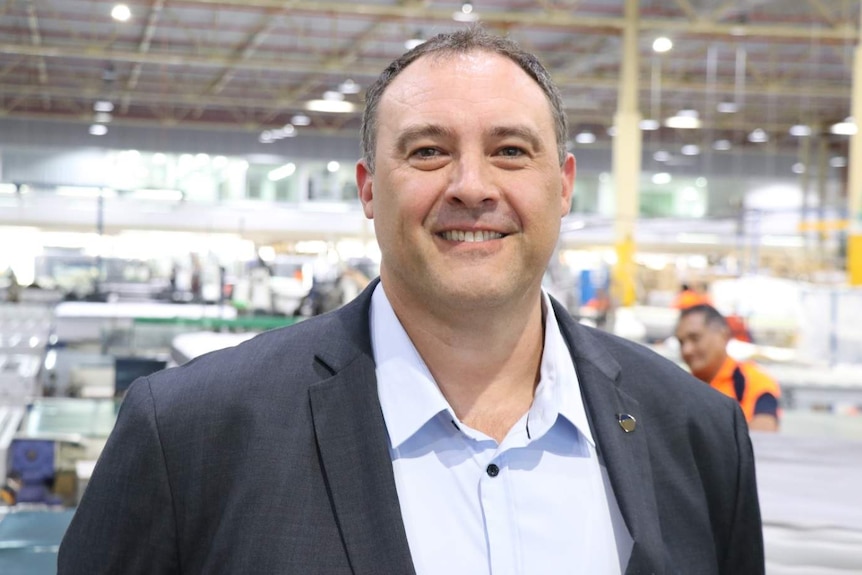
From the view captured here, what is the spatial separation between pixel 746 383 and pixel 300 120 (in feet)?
74.4

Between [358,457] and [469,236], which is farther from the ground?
[469,236]

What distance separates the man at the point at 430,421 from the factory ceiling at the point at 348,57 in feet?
40.7

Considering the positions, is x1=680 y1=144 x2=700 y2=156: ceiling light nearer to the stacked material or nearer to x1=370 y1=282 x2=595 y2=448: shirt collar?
the stacked material

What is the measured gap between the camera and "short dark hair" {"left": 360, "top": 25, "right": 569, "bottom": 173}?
137 cm

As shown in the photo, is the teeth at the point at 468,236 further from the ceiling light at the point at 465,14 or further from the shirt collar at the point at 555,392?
the ceiling light at the point at 465,14

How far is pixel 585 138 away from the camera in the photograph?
2850cm

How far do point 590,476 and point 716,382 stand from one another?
402cm

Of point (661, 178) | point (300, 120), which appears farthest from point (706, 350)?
point (661, 178)

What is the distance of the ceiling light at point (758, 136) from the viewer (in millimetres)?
27117

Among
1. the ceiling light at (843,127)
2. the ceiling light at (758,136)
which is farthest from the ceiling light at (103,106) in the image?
the ceiling light at (843,127)

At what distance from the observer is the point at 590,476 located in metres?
1.35

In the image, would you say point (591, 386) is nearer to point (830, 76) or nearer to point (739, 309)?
point (739, 309)

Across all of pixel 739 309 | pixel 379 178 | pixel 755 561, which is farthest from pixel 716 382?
pixel 739 309

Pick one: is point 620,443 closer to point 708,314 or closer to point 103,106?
point 708,314
